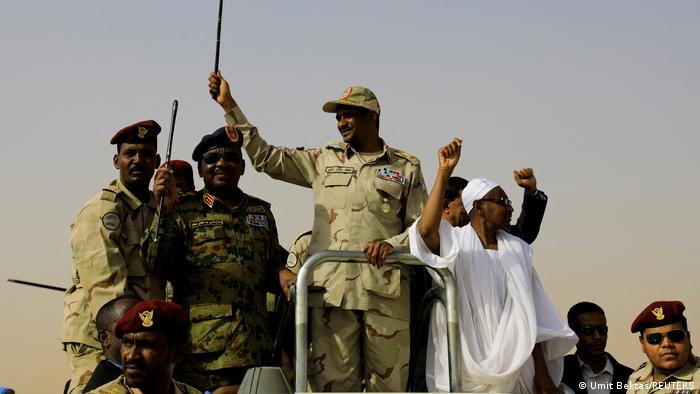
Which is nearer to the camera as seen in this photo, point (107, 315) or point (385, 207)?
point (107, 315)

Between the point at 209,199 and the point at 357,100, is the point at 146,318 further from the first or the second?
the point at 357,100

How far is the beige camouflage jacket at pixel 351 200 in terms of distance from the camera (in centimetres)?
649

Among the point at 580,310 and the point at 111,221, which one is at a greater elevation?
the point at 111,221

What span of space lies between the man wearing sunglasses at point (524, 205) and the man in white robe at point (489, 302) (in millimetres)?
633

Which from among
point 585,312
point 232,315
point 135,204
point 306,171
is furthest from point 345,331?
point 585,312

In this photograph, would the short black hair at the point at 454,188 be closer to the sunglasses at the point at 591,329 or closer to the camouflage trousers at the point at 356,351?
the camouflage trousers at the point at 356,351

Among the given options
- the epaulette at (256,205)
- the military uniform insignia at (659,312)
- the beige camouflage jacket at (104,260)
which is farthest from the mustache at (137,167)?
the military uniform insignia at (659,312)

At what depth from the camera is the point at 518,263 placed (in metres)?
6.42

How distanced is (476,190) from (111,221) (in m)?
2.26

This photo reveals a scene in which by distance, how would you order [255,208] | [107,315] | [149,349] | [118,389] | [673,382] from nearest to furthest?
[118,389]
[149,349]
[107,315]
[673,382]
[255,208]

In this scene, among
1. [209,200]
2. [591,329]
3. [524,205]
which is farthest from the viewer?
[591,329]

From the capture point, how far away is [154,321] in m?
5.29

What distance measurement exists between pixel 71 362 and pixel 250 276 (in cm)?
122

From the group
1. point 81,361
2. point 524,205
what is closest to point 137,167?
point 81,361
